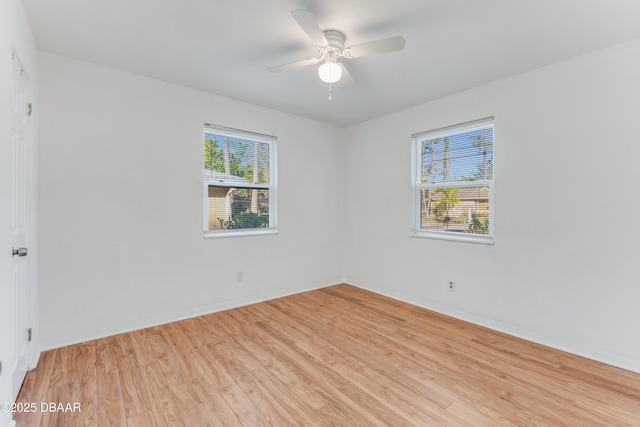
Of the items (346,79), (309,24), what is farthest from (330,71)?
(309,24)

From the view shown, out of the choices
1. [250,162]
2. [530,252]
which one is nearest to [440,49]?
[530,252]

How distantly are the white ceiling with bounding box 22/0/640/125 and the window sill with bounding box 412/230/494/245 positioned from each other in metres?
1.61

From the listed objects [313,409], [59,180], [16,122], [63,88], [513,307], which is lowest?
[313,409]

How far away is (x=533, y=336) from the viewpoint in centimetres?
267

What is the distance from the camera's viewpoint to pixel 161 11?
1902 mm

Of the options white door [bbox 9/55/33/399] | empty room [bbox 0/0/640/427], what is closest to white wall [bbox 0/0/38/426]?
empty room [bbox 0/0/640/427]

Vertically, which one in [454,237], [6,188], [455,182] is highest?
[455,182]

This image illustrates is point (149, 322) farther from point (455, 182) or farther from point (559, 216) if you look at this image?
point (559, 216)

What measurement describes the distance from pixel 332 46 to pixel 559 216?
94.9 inches

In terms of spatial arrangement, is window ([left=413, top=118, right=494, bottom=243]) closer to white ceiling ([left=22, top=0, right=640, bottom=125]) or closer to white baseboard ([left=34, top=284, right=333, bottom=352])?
white ceiling ([left=22, top=0, right=640, bottom=125])

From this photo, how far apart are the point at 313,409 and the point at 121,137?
2.85 metres

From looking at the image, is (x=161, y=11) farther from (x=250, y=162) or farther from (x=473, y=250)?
(x=473, y=250)

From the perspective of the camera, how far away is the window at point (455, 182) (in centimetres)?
307

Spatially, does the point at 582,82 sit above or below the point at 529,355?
above
